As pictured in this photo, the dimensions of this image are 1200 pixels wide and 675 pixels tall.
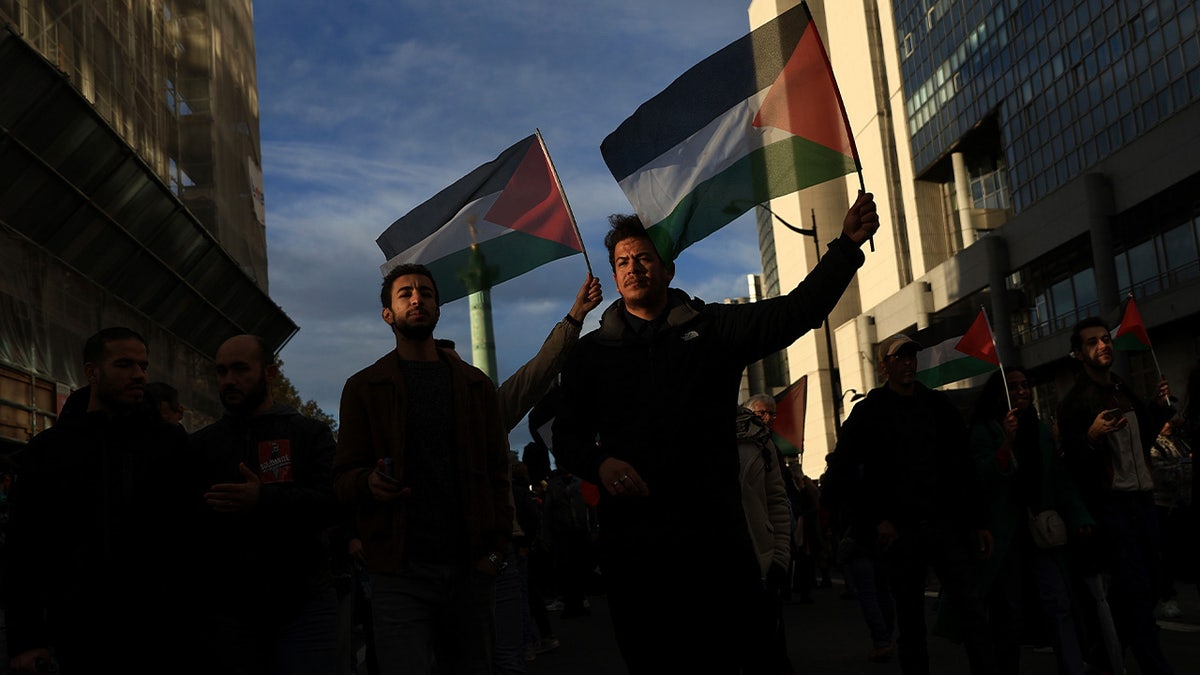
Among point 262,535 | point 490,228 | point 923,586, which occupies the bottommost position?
point 923,586

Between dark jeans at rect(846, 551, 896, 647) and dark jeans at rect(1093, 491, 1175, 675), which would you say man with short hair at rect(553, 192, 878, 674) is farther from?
dark jeans at rect(846, 551, 896, 647)

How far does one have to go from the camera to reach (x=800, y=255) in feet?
312

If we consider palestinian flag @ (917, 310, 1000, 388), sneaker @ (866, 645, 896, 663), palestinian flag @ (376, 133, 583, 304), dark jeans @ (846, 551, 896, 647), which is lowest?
sneaker @ (866, 645, 896, 663)

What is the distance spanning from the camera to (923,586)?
6.74m

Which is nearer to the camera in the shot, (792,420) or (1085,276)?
(792,420)

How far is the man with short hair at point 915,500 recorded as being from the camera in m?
6.69

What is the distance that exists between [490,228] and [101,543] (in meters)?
4.35

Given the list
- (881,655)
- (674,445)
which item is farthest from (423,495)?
(881,655)

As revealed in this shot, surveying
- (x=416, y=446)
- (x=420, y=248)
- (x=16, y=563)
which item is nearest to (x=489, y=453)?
(x=416, y=446)

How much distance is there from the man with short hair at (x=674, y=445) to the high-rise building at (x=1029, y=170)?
23839 mm

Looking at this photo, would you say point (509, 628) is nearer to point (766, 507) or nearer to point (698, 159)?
point (766, 507)

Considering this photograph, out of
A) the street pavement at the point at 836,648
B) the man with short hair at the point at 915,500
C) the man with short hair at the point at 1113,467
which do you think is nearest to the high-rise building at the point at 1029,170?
the street pavement at the point at 836,648

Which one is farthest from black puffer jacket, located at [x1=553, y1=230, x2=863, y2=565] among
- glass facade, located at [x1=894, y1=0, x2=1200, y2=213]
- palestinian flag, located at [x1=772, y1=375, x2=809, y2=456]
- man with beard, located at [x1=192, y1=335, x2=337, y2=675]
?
glass facade, located at [x1=894, y1=0, x2=1200, y2=213]

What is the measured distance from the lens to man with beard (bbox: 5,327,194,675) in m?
4.32
